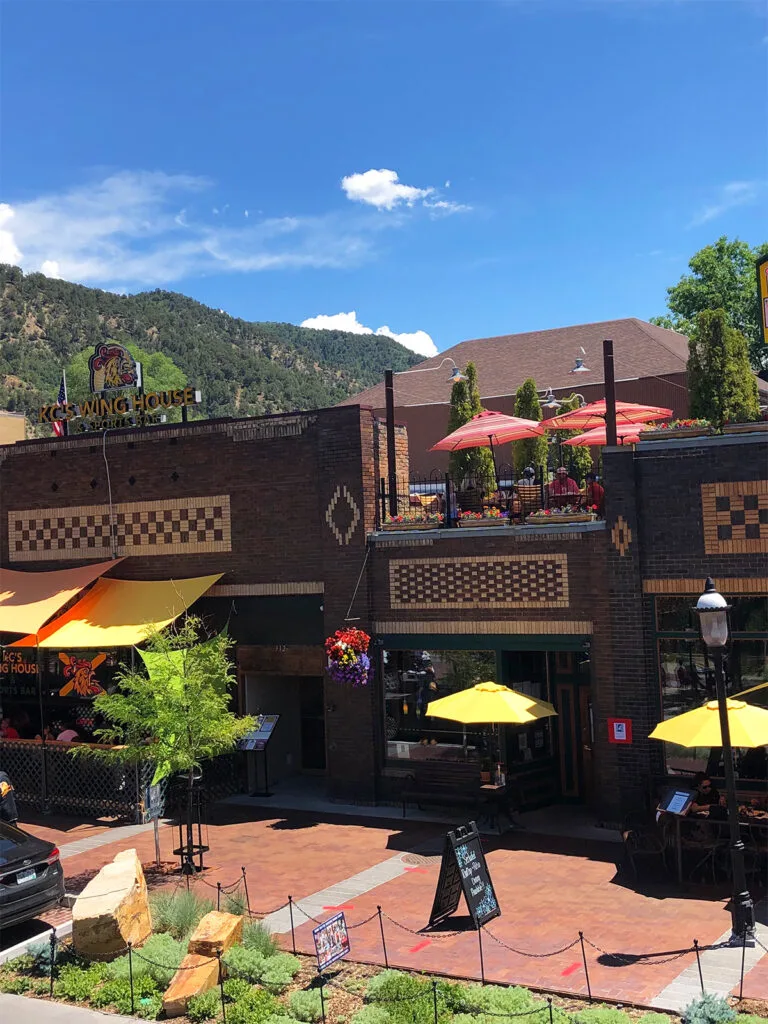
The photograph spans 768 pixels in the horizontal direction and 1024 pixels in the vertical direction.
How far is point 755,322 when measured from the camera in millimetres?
47250

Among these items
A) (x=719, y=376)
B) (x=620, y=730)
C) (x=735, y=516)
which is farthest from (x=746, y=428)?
(x=620, y=730)

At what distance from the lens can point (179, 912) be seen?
463 inches

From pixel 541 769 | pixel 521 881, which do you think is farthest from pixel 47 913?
pixel 541 769

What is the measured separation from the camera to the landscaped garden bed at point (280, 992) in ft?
29.1

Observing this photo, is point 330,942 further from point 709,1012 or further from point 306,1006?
point 709,1012

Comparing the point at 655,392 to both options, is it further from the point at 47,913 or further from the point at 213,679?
the point at 47,913

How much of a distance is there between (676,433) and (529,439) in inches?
441

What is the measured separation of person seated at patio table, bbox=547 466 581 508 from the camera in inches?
658

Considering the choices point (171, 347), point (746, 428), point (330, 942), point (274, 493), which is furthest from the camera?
point (171, 347)

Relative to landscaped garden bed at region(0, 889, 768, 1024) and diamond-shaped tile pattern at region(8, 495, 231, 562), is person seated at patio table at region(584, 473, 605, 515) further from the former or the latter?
landscaped garden bed at region(0, 889, 768, 1024)

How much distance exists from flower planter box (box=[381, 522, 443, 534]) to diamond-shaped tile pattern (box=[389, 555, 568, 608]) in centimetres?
54

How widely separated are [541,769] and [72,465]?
11.1 m

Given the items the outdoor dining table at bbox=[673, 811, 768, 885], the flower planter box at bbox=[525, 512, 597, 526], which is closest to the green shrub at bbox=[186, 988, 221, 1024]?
the outdoor dining table at bbox=[673, 811, 768, 885]

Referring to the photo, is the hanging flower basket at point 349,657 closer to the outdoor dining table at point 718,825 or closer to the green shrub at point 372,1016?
the outdoor dining table at point 718,825
